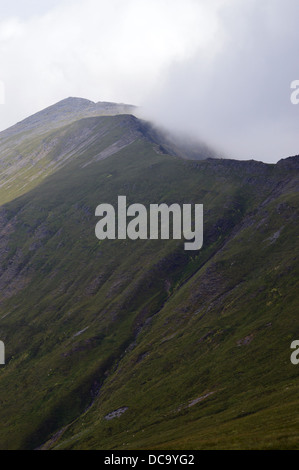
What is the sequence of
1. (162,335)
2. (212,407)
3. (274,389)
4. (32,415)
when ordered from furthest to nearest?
(162,335) < (32,415) < (212,407) < (274,389)

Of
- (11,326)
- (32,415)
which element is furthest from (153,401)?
(11,326)

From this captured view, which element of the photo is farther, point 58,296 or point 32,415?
point 58,296

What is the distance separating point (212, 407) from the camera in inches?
3514

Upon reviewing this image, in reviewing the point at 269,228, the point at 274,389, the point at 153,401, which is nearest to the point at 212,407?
the point at 274,389

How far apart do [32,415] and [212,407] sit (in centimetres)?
6608

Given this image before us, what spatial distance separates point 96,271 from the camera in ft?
643

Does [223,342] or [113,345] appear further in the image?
[113,345]

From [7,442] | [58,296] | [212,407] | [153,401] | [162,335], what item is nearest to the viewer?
[212,407]
